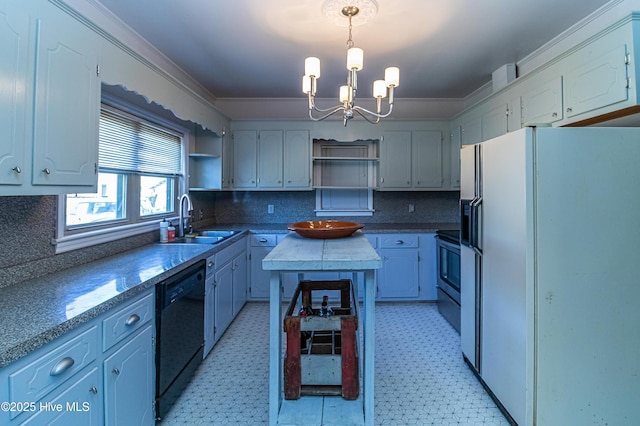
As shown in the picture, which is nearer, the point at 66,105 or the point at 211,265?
the point at 66,105

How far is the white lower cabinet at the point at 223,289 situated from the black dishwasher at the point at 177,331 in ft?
0.58

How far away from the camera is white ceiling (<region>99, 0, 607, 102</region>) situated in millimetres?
2098

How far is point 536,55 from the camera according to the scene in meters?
2.77

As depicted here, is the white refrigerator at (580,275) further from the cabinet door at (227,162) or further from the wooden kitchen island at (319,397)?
the cabinet door at (227,162)

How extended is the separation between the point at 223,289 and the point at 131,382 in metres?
1.36

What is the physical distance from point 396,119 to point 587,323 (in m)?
2.96

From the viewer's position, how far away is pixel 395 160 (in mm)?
3953

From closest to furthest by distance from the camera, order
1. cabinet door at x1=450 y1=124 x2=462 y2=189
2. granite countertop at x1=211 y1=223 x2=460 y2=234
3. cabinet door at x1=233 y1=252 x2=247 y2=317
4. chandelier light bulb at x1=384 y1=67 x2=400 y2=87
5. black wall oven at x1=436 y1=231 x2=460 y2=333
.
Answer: chandelier light bulb at x1=384 y1=67 x2=400 y2=87 → black wall oven at x1=436 y1=231 x2=460 y2=333 → cabinet door at x1=233 y1=252 x2=247 y2=317 → granite countertop at x1=211 y1=223 x2=460 y2=234 → cabinet door at x1=450 y1=124 x2=462 y2=189

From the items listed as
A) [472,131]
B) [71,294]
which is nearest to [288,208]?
[472,131]

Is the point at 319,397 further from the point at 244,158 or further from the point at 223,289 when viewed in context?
the point at 244,158

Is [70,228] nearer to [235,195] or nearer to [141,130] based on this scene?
[141,130]

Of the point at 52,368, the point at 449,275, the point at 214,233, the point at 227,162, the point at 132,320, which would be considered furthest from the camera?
the point at 227,162

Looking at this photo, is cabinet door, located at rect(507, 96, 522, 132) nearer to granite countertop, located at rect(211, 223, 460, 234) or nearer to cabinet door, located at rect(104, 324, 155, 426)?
granite countertop, located at rect(211, 223, 460, 234)

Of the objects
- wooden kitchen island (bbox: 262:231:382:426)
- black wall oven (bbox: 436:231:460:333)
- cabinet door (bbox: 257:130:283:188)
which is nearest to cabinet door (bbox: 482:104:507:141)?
black wall oven (bbox: 436:231:460:333)
